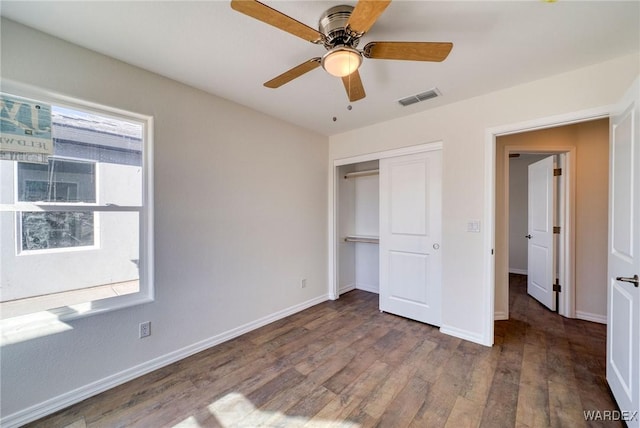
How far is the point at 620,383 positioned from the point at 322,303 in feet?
9.34

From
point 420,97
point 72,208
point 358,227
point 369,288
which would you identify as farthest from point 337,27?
point 369,288

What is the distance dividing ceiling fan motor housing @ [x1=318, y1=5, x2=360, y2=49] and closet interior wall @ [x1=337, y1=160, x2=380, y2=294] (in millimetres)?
2607

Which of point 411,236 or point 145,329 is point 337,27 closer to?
point 411,236

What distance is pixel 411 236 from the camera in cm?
315

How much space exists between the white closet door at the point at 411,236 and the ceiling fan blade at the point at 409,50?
1.61 metres

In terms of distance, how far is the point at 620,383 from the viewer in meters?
1.64

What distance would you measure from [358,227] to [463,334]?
2.20 meters

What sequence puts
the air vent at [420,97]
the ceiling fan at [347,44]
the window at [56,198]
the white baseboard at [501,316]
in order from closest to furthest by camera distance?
the ceiling fan at [347,44]
the window at [56,198]
the air vent at [420,97]
the white baseboard at [501,316]

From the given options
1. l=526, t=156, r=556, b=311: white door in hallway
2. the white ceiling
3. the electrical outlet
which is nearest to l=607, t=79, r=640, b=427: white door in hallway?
the white ceiling

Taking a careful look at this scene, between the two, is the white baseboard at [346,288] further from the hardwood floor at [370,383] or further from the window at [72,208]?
the window at [72,208]

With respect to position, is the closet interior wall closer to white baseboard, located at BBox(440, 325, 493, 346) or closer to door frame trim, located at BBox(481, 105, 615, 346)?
white baseboard, located at BBox(440, 325, 493, 346)

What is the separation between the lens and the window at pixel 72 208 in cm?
164

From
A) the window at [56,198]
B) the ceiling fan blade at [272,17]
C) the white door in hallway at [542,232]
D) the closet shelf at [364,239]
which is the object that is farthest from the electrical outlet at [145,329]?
the white door in hallway at [542,232]

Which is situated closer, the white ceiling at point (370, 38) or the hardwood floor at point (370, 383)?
the white ceiling at point (370, 38)
